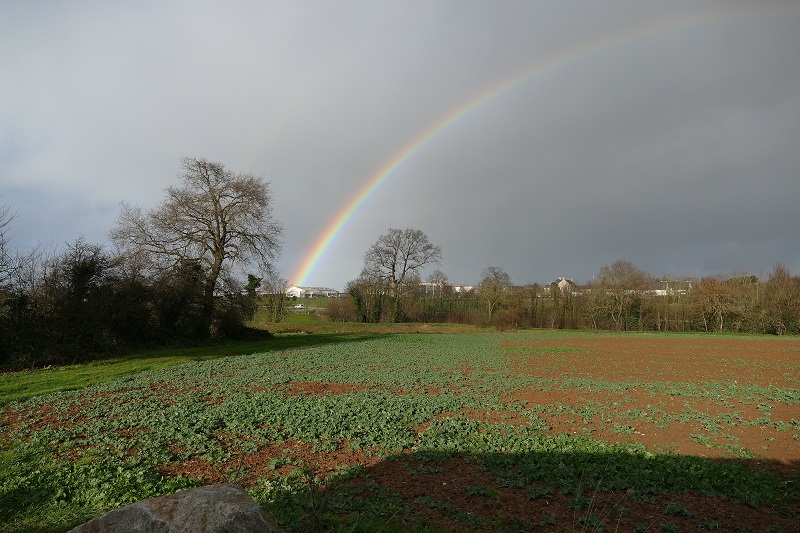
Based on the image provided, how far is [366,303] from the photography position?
6581cm

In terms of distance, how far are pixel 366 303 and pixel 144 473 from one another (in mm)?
58861

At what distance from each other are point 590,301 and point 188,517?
66.5 meters

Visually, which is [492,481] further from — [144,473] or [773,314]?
[773,314]

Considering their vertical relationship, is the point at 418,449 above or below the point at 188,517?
below

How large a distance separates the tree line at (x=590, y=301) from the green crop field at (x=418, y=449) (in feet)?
156

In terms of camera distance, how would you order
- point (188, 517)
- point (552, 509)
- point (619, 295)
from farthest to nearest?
point (619, 295) → point (552, 509) → point (188, 517)

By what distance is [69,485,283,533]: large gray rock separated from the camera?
10.2ft

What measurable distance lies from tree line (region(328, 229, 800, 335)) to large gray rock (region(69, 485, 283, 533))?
198 feet

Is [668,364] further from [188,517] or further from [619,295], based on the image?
[619,295]

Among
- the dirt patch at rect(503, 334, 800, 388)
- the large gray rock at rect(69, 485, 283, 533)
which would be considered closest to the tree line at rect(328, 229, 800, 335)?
the dirt patch at rect(503, 334, 800, 388)

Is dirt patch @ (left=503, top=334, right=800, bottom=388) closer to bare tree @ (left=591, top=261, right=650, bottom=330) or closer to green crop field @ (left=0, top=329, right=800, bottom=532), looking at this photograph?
green crop field @ (left=0, top=329, right=800, bottom=532)

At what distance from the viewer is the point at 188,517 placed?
3145 mm

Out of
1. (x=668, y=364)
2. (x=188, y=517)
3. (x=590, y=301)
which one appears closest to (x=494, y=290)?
(x=590, y=301)

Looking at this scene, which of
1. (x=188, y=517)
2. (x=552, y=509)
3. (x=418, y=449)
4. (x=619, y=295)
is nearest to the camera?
(x=188, y=517)
